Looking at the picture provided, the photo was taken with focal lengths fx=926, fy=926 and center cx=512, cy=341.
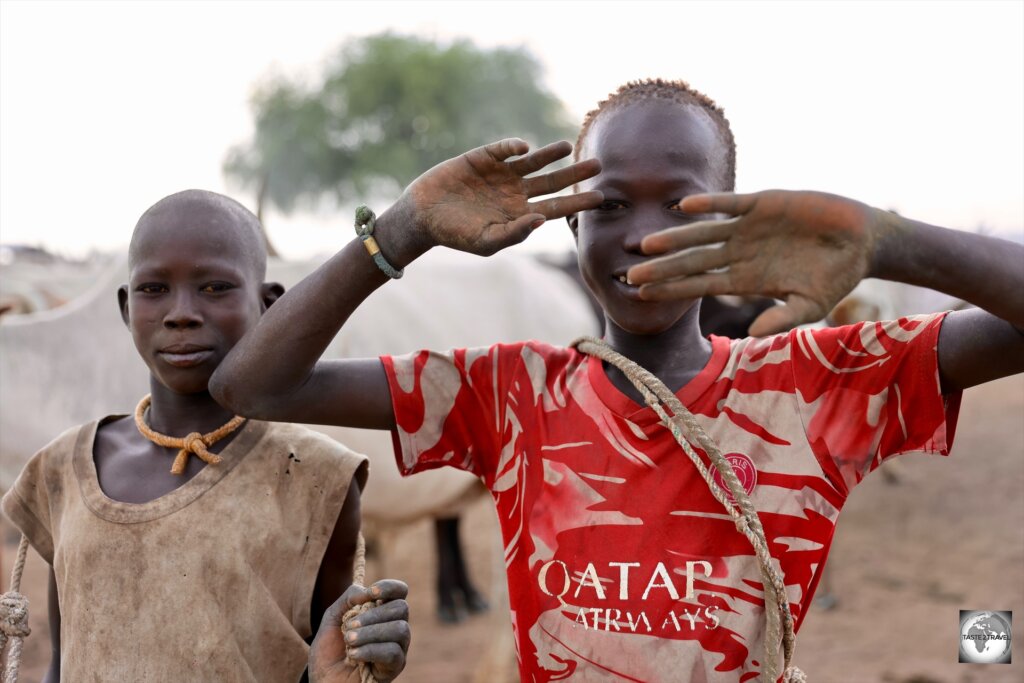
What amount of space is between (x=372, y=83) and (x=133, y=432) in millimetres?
20064

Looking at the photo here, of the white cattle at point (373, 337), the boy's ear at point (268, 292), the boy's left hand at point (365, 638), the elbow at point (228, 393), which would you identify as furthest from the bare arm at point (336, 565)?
the white cattle at point (373, 337)

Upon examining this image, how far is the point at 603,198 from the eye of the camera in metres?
1.38

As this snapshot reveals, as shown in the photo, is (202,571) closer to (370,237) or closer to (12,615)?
(12,615)

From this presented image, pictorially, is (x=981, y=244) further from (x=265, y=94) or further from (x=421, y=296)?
(x=265, y=94)

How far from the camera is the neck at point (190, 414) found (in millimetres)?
1713

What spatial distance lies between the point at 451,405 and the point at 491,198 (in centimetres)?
37

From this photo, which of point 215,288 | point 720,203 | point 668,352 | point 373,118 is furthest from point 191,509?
point 373,118

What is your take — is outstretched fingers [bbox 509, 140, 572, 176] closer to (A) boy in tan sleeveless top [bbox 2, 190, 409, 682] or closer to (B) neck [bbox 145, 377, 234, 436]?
(A) boy in tan sleeveless top [bbox 2, 190, 409, 682]

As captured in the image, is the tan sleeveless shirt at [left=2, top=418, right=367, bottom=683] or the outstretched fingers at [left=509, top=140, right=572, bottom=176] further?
the tan sleeveless shirt at [left=2, top=418, right=367, bottom=683]

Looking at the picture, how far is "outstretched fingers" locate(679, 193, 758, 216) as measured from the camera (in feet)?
3.59

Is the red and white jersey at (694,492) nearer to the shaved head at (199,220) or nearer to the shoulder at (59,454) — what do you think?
the shaved head at (199,220)

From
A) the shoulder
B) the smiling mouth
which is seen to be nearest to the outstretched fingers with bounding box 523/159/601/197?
the smiling mouth

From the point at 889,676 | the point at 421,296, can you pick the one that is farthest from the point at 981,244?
the point at 889,676

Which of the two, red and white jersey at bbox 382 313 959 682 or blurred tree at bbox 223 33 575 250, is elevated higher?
blurred tree at bbox 223 33 575 250
